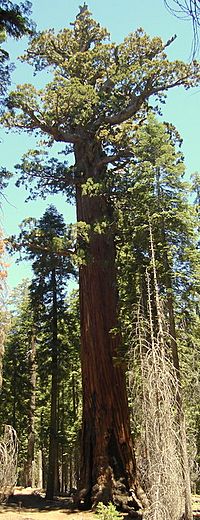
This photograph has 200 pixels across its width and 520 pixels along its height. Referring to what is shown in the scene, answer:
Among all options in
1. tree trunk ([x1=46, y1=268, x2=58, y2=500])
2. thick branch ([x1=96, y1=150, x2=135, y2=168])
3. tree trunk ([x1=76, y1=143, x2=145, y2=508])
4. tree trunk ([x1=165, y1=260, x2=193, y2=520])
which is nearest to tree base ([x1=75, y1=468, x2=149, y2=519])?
tree trunk ([x1=76, y1=143, x2=145, y2=508])

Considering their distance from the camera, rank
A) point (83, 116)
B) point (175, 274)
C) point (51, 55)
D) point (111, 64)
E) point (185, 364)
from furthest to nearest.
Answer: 1. point (51, 55)
2. point (111, 64)
3. point (83, 116)
4. point (185, 364)
5. point (175, 274)

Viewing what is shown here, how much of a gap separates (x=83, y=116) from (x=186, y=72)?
10.1ft

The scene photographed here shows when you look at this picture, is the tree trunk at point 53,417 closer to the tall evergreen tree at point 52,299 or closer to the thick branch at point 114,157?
the tall evergreen tree at point 52,299

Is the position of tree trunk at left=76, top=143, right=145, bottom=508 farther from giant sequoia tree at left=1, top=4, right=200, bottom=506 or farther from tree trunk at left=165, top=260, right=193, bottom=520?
tree trunk at left=165, top=260, right=193, bottom=520

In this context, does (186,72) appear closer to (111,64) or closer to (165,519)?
(111,64)

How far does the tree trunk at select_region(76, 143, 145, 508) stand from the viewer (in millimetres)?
10664

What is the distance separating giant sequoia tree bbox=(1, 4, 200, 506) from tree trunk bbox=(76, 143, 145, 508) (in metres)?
0.02

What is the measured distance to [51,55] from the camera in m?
15.0

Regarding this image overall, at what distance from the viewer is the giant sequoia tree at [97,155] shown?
1107 centimetres

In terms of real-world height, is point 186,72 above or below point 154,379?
above

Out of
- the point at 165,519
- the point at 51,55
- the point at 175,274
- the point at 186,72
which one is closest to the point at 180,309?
the point at 175,274

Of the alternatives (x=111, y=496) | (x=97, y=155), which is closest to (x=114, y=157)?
(x=97, y=155)

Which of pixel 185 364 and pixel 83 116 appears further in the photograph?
pixel 83 116

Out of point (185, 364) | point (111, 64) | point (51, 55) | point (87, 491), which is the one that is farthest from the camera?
point (51, 55)
